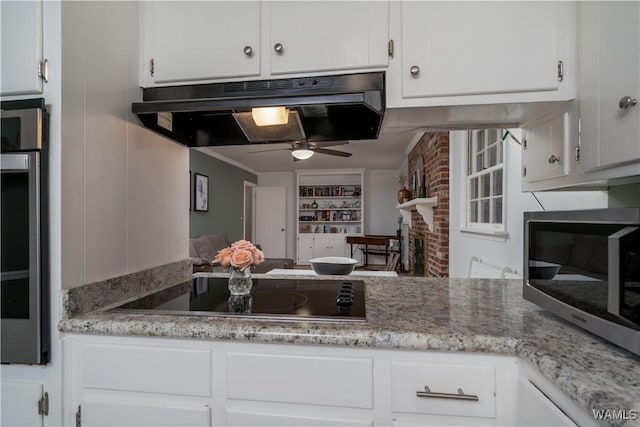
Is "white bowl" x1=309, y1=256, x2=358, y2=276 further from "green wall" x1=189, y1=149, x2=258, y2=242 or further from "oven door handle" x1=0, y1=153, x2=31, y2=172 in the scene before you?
"green wall" x1=189, y1=149, x2=258, y2=242

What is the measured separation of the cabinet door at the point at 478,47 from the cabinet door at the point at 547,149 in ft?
0.51

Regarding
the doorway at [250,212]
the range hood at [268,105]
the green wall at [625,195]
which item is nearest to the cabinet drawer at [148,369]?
the range hood at [268,105]

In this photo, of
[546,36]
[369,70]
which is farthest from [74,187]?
[546,36]

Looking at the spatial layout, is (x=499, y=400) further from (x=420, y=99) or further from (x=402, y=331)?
(x=420, y=99)

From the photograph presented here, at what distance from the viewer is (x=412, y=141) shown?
4.87m

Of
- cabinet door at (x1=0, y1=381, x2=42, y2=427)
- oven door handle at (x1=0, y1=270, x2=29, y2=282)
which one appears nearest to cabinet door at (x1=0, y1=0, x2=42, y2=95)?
oven door handle at (x1=0, y1=270, x2=29, y2=282)

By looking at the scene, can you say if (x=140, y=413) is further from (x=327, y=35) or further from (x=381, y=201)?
(x=381, y=201)

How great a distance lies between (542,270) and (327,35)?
3.61 ft

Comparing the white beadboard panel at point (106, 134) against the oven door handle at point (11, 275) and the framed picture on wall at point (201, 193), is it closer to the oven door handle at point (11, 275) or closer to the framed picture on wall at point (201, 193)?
the oven door handle at point (11, 275)

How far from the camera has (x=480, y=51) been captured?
103 cm

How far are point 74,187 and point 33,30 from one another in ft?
1.63

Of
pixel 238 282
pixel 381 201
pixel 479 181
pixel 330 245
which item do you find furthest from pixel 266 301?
pixel 381 201

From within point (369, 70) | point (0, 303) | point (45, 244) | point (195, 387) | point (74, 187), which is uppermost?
point (369, 70)

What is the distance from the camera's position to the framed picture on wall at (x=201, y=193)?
15.6 feet
